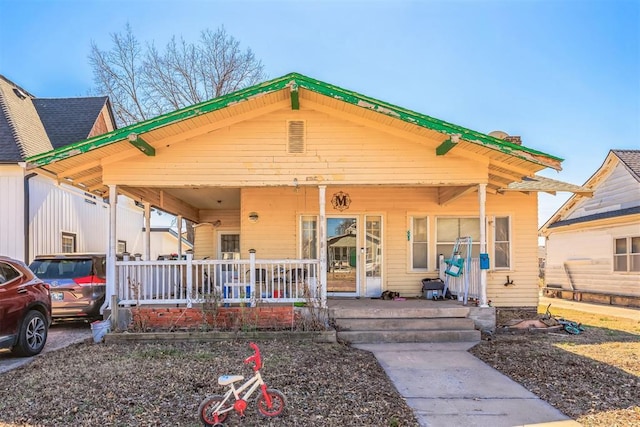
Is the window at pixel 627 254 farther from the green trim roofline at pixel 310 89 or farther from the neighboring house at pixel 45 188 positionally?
the neighboring house at pixel 45 188

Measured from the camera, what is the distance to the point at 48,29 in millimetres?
14547

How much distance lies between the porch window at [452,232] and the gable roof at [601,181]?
621 centimetres

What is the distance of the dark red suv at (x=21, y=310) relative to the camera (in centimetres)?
675

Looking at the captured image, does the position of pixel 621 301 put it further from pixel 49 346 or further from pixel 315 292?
pixel 49 346

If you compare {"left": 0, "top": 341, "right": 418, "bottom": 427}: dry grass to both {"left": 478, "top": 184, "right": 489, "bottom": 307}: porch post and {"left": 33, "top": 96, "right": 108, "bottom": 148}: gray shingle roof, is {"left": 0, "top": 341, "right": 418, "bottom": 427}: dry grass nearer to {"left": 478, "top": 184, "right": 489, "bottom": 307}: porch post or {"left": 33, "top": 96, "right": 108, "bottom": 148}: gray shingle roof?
{"left": 478, "top": 184, "right": 489, "bottom": 307}: porch post

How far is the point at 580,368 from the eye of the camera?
20.5 feet

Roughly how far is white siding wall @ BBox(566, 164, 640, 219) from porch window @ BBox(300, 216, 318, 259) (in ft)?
38.6

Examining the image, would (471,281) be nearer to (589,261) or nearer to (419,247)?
(419,247)

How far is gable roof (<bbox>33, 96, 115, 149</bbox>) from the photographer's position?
1554 centimetres

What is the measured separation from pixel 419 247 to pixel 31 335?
815 cm

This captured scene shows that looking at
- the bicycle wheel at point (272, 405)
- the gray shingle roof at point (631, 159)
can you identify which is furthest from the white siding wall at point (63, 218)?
the gray shingle roof at point (631, 159)

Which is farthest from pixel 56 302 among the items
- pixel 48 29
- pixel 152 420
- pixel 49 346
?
Result: pixel 48 29

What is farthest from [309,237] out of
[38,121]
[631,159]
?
[631,159]

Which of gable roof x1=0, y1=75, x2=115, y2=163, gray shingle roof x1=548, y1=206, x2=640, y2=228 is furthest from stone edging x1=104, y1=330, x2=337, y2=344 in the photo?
gray shingle roof x1=548, y1=206, x2=640, y2=228
